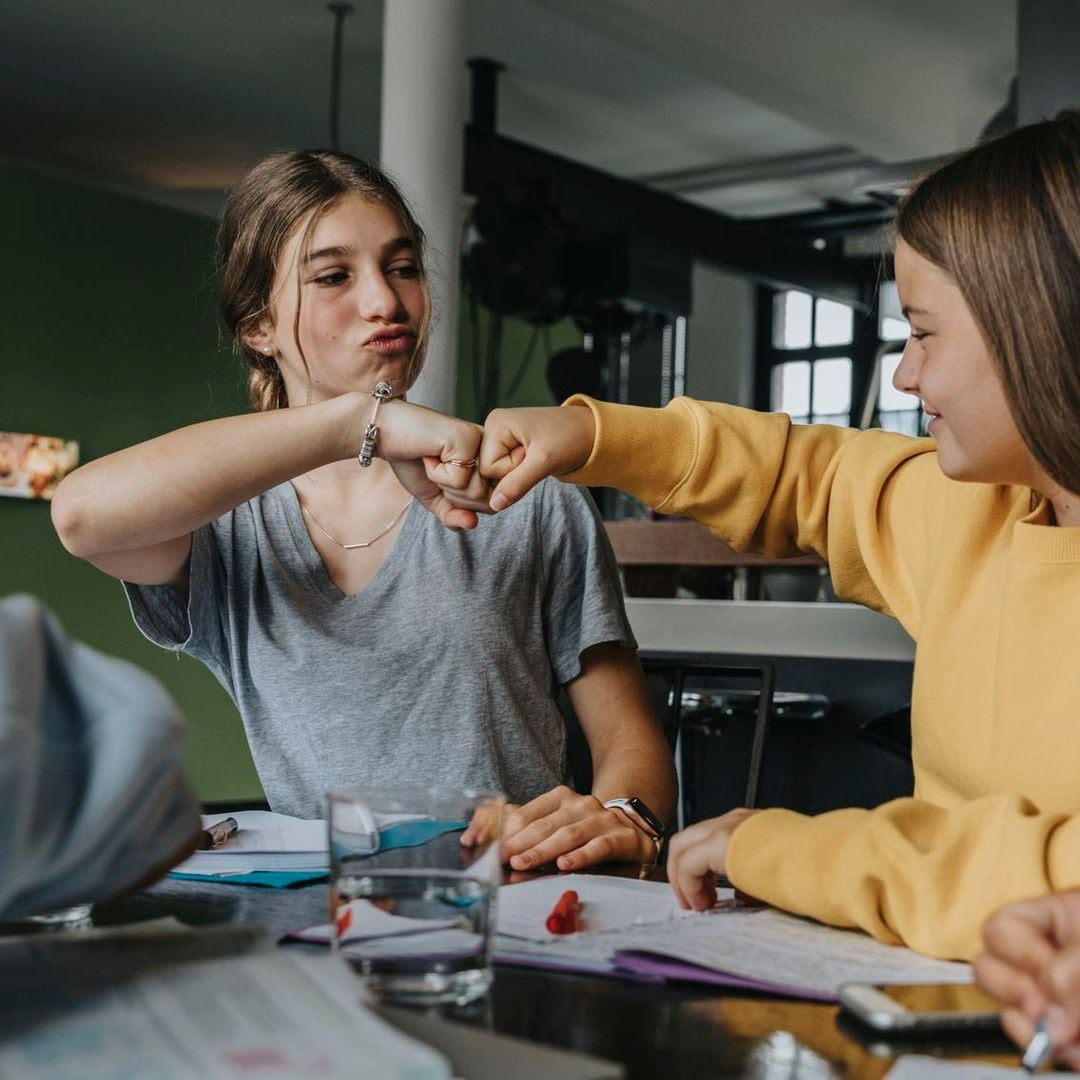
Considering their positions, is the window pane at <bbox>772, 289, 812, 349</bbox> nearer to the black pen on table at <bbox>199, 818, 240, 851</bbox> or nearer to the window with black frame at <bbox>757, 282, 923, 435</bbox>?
the window with black frame at <bbox>757, 282, 923, 435</bbox>

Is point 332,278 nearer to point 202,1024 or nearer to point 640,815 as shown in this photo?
point 640,815

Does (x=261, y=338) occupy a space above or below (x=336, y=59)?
below

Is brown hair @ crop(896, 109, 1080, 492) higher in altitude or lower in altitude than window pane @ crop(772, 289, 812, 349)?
lower

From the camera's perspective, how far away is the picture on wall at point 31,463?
570 cm

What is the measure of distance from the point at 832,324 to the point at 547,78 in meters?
4.33

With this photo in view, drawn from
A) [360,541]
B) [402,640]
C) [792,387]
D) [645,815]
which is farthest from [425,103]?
[792,387]

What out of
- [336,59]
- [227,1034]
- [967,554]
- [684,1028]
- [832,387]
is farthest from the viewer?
[832,387]

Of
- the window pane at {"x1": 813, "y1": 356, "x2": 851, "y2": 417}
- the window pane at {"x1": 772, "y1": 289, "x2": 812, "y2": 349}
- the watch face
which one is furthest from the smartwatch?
the window pane at {"x1": 772, "y1": 289, "x2": 812, "y2": 349}

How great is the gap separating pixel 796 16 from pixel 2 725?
5.10 m

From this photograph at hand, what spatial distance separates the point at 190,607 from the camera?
149 centimetres

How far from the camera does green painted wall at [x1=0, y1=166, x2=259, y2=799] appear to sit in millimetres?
5863

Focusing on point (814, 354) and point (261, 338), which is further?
→ point (814, 354)

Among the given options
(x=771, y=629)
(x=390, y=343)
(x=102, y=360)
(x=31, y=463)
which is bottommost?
(x=771, y=629)

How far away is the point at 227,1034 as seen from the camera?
18.9 inches
